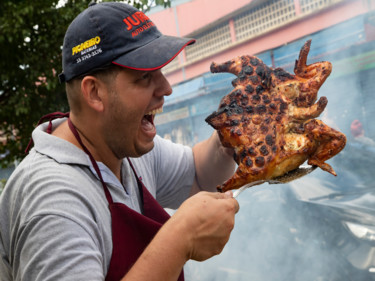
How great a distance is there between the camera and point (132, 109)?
157cm

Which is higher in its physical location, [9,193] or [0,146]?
[9,193]

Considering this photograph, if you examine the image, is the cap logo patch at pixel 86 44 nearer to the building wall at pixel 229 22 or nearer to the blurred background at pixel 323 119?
the blurred background at pixel 323 119

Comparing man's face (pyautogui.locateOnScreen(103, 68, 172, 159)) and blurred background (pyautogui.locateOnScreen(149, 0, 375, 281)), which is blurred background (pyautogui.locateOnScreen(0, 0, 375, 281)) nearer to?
blurred background (pyautogui.locateOnScreen(149, 0, 375, 281))

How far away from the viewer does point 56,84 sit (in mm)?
4004

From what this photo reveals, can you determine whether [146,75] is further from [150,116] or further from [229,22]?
[229,22]

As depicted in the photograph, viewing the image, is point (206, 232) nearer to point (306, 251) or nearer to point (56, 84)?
point (306, 251)

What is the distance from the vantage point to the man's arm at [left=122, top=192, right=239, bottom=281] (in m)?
1.31

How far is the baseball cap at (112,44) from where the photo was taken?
59.0 inches

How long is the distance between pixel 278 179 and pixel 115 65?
34.3 inches

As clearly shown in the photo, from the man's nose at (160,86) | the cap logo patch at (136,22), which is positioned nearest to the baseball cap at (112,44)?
the cap logo patch at (136,22)

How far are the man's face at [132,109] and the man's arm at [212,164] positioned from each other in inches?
19.8

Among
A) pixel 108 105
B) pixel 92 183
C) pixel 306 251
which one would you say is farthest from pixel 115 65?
pixel 306 251

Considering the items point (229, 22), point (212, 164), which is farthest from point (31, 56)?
point (212, 164)

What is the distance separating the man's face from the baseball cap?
71 millimetres
